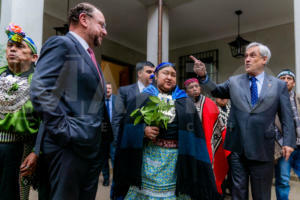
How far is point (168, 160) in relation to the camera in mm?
2215

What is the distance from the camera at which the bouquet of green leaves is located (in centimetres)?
212

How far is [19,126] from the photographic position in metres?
1.68

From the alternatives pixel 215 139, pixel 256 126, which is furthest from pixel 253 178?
pixel 215 139

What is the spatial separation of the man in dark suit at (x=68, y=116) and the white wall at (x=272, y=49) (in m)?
7.10

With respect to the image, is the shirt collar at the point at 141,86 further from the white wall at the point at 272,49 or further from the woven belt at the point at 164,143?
the white wall at the point at 272,49

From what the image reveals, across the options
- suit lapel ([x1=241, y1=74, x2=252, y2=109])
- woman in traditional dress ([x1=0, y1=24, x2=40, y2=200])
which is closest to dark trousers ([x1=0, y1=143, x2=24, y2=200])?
woman in traditional dress ([x1=0, y1=24, x2=40, y2=200])

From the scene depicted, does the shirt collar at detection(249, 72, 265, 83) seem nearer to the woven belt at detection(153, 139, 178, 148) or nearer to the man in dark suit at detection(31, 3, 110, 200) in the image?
the woven belt at detection(153, 139, 178, 148)

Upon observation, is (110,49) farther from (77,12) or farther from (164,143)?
(77,12)

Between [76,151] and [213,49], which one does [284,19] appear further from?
[76,151]

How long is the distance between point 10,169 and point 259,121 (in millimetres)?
2141

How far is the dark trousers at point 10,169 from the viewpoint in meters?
1.67

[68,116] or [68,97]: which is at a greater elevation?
[68,97]

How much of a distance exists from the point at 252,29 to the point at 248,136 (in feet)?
21.4

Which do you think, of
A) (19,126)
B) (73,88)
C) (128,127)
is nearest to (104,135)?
(73,88)
